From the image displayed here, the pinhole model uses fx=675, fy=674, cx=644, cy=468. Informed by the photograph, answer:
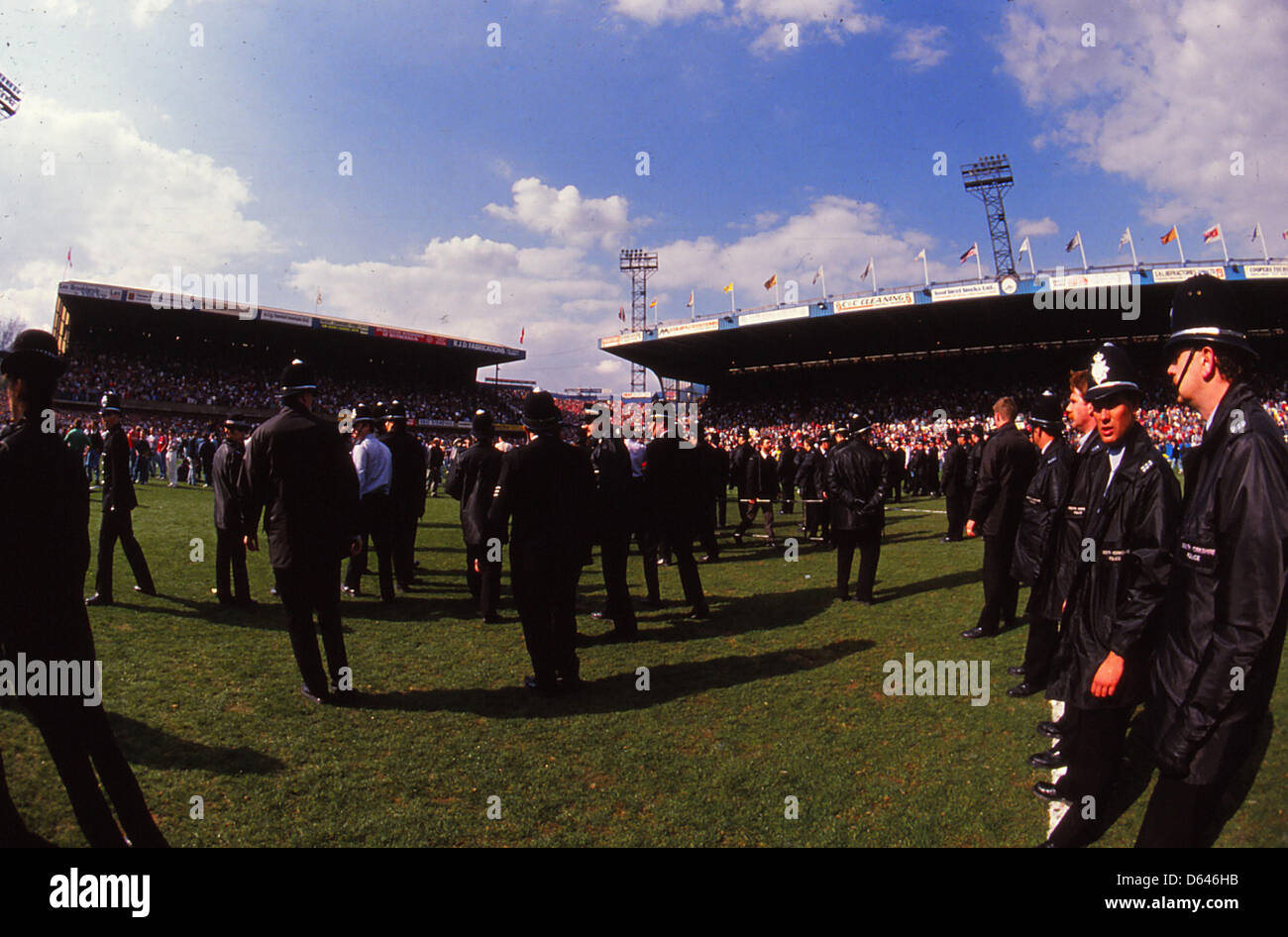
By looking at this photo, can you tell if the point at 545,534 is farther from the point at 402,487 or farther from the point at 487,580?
the point at 402,487

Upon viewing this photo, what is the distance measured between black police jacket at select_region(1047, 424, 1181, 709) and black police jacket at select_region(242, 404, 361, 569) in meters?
4.63

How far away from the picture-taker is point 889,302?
35781mm

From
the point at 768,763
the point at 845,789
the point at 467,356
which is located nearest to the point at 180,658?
the point at 768,763

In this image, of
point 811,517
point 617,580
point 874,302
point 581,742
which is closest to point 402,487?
point 617,580

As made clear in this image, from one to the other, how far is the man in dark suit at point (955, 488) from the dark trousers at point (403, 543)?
9.95 meters

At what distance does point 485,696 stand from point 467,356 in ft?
181

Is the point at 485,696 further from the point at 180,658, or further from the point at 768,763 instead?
the point at 180,658

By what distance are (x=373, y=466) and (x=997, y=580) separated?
706 centimetres

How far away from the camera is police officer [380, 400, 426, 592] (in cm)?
870

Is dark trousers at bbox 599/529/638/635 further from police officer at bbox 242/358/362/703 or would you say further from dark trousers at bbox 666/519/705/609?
police officer at bbox 242/358/362/703

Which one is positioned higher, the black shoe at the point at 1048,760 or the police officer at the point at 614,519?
the police officer at the point at 614,519

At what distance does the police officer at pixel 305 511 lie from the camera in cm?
473

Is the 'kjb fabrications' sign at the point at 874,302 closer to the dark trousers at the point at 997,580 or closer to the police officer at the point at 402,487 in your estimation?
the dark trousers at the point at 997,580

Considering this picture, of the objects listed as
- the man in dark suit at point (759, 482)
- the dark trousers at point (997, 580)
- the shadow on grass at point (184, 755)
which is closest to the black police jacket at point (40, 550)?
the shadow on grass at point (184, 755)
